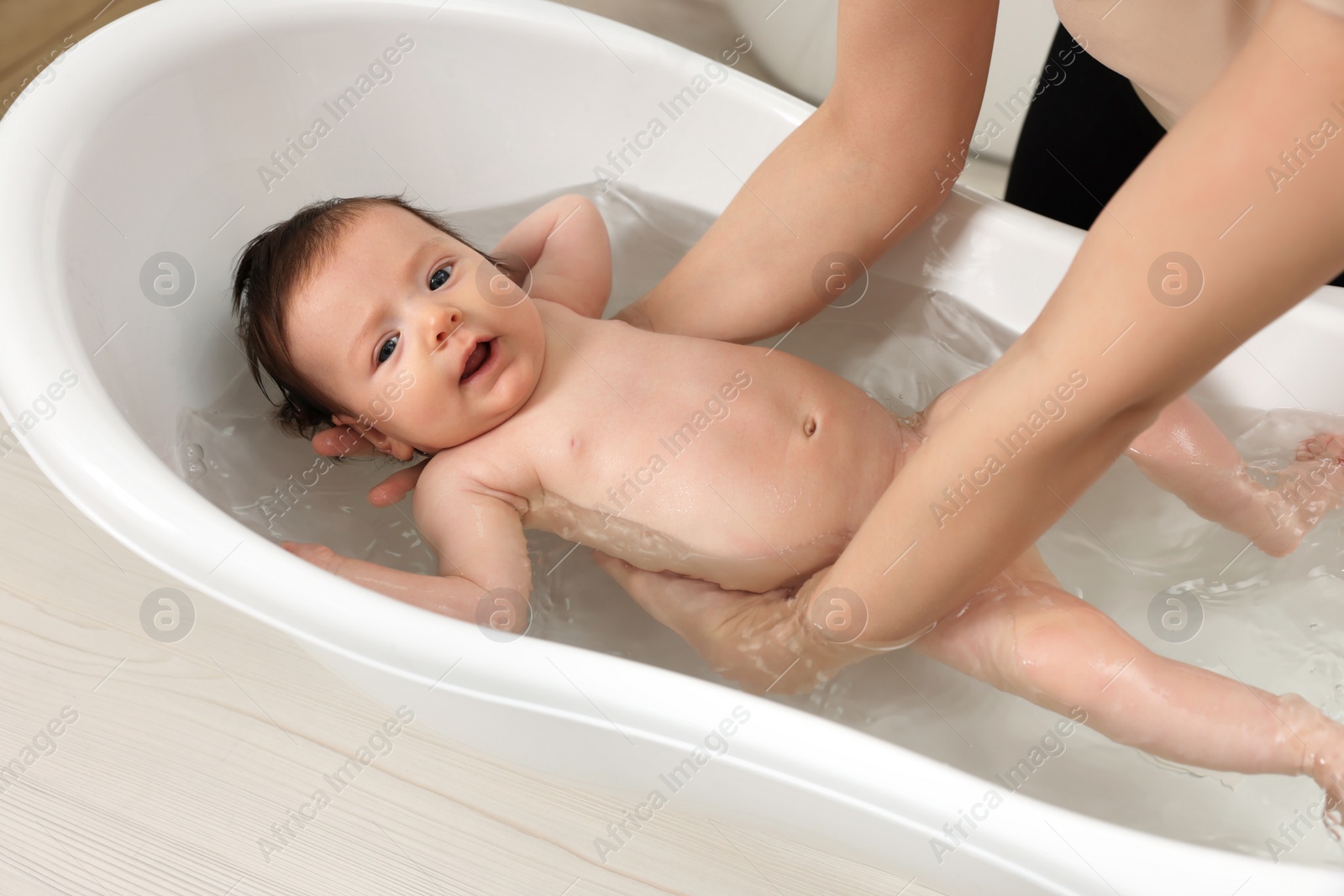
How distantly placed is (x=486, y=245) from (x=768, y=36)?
799 millimetres

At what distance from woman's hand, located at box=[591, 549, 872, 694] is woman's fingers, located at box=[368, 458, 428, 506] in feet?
0.68

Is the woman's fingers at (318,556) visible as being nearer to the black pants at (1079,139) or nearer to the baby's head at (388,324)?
the baby's head at (388,324)

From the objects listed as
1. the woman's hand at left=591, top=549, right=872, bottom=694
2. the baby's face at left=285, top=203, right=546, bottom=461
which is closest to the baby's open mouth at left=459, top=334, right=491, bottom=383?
the baby's face at left=285, top=203, right=546, bottom=461

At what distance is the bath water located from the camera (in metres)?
0.90

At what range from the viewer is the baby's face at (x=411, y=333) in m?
→ 0.87

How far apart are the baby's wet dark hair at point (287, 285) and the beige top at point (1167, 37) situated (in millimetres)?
591

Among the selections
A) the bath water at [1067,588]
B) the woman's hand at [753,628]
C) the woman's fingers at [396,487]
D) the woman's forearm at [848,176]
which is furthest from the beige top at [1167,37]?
the woman's fingers at [396,487]

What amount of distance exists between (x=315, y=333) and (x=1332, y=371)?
960mm
